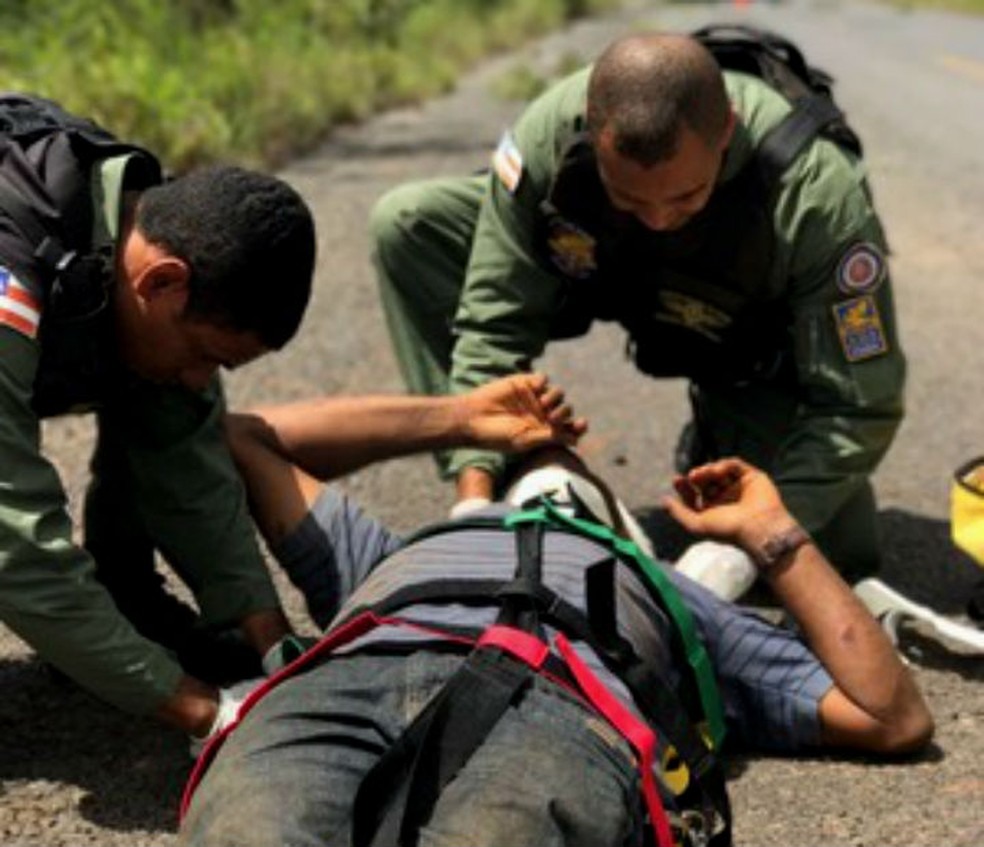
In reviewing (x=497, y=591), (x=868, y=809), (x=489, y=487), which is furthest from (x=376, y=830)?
(x=489, y=487)

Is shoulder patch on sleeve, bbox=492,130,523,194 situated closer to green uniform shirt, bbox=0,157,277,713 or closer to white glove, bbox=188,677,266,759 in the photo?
green uniform shirt, bbox=0,157,277,713

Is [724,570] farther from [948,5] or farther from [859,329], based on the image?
[948,5]

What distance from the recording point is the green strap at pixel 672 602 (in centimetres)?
286

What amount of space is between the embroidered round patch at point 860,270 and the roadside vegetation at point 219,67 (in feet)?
17.0

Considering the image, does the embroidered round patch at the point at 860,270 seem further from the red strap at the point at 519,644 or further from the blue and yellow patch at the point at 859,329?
the red strap at the point at 519,644

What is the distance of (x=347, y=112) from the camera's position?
489 inches

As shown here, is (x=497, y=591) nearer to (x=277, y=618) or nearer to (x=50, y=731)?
(x=277, y=618)

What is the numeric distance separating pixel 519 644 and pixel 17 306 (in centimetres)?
92

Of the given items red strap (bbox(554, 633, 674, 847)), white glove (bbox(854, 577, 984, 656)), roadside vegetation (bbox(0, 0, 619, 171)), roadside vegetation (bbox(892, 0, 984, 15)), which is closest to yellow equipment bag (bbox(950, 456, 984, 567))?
white glove (bbox(854, 577, 984, 656))

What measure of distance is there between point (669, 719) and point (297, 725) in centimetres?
57

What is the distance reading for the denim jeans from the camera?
223 cm

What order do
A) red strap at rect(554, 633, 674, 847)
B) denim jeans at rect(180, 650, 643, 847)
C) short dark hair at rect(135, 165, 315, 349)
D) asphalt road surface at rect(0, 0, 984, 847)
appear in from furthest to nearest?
asphalt road surface at rect(0, 0, 984, 847) < short dark hair at rect(135, 165, 315, 349) < red strap at rect(554, 633, 674, 847) < denim jeans at rect(180, 650, 643, 847)

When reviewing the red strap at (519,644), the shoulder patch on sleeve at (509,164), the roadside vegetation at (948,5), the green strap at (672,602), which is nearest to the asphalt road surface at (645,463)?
the green strap at (672,602)

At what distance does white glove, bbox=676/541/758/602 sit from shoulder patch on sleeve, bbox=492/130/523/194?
41.6 inches
